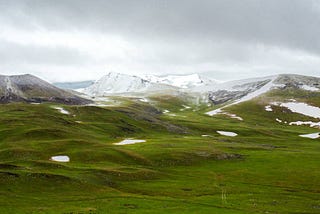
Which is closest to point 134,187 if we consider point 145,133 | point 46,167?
point 46,167

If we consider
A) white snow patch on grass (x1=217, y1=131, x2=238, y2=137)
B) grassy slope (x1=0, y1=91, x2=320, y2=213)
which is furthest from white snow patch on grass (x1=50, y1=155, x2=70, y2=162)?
white snow patch on grass (x1=217, y1=131, x2=238, y2=137)

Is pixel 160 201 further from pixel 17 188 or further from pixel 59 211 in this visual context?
pixel 17 188

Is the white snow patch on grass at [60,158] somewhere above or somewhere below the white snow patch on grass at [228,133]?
above

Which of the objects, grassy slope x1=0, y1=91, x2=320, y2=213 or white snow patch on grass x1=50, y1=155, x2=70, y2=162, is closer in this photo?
grassy slope x1=0, y1=91, x2=320, y2=213

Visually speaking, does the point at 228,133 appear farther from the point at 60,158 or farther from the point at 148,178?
the point at 148,178

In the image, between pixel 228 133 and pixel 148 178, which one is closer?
pixel 148 178

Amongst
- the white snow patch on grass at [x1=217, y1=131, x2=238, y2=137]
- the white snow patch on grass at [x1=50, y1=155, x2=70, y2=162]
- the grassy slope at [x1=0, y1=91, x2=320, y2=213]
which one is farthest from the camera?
the white snow patch on grass at [x1=217, y1=131, x2=238, y2=137]

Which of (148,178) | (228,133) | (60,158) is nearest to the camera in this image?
(148,178)

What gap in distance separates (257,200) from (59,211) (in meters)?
28.8

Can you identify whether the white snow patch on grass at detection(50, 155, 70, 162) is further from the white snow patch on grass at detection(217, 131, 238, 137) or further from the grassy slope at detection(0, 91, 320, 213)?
the white snow patch on grass at detection(217, 131, 238, 137)

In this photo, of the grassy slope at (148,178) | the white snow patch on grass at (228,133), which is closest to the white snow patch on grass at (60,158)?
the grassy slope at (148,178)

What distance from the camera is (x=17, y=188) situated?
55.8 metres

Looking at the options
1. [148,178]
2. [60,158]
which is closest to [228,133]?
[60,158]

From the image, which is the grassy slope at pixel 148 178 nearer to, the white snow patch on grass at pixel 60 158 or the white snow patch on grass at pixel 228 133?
the white snow patch on grass at pixel 60 158
